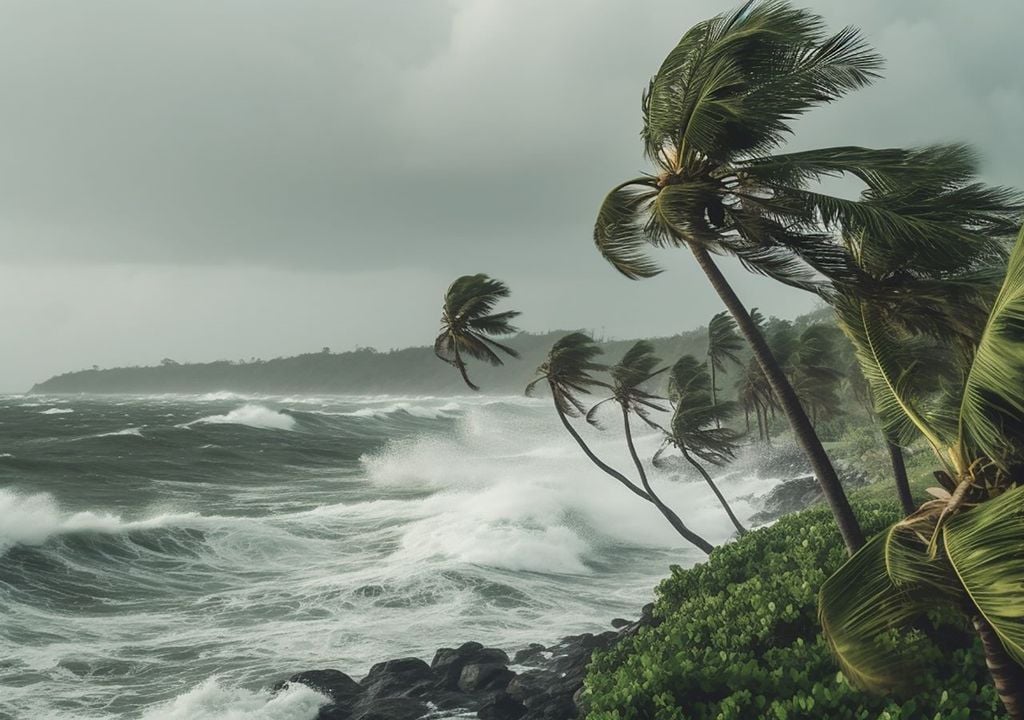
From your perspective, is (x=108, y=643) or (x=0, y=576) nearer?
(x=108, y=643)

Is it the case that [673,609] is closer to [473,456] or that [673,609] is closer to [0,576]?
[0,576]

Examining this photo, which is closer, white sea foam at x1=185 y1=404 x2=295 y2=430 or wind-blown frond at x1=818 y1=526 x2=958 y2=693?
wind-blown frond at x1=818 y1=526 x2=958 y2=693

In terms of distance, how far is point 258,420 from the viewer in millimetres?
68000

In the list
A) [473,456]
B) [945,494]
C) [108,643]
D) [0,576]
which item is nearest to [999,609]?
[945,494]

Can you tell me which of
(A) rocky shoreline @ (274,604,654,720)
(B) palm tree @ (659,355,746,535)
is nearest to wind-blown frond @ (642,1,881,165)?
(A) rocky shoreline @ (274,604,654,720)

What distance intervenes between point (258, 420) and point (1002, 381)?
69.1 metres

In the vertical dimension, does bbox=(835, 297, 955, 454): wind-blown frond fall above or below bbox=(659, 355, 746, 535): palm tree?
above

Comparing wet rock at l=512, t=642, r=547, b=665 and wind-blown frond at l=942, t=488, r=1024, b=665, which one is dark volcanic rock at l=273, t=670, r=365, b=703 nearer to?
wet rock at l=512, t=642, r=547, b=665

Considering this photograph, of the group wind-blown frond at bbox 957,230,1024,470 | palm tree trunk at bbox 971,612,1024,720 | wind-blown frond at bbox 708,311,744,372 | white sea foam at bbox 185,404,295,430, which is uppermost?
wind-blown frond at bbox 708,311,744,372

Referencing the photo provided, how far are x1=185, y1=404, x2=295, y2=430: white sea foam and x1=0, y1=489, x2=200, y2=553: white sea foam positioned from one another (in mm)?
35546

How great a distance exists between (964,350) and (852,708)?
3423 millimetres

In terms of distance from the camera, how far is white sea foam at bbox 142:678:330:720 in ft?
37.8

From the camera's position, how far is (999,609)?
158 inches

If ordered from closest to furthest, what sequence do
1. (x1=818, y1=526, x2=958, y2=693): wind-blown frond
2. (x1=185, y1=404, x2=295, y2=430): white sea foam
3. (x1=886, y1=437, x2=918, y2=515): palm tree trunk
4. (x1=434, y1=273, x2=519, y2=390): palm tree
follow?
(x1=818, y1=526, x2=958, y2=693): wind-blown frond, (x1=886, y1=437, x2=918, y2=515): palm tree trunk, (x1=434, y1=273, x2=519, y2=390): palm tree, (x1=185, y1=404, x2=295, y2=430): white sea foam
